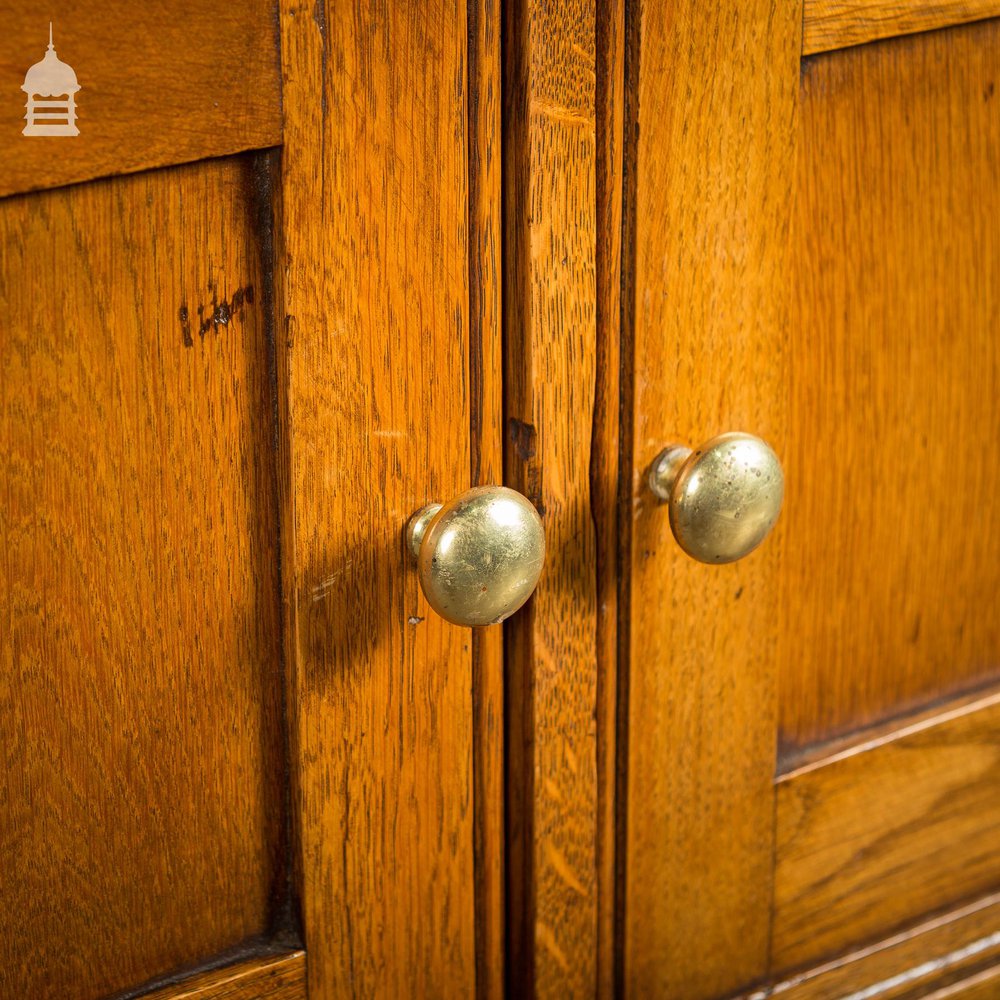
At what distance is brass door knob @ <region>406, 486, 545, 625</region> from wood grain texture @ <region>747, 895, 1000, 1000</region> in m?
0.28

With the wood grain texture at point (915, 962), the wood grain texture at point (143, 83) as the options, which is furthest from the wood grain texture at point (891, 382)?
the wood grain texture at point (143, 83)

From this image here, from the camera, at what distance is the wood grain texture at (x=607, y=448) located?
0.44 meters

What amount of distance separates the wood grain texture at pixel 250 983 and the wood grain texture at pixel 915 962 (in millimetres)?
225

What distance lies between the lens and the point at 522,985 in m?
0.53

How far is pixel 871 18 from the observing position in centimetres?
48

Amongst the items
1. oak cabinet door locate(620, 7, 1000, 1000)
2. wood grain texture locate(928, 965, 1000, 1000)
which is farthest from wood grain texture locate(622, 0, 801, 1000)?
wood grain texture locate(928, 965, 1000, 1000)

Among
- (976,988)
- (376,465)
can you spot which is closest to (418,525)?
(376,465)

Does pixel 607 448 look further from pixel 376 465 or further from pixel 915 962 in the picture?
pixel 915 962

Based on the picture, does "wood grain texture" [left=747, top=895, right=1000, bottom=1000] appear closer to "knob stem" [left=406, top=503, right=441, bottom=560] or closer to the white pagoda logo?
"knob stem" [left=406, top=503, right=441, bottom=560]

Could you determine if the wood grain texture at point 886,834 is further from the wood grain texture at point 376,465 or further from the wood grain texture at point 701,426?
the wood grain texture at point 376,465

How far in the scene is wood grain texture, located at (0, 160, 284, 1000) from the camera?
1.25 feet

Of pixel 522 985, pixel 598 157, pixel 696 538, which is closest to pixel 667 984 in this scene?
pixel 522 985

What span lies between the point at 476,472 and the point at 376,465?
4 centimetres

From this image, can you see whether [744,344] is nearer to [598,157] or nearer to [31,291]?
[598,157]
